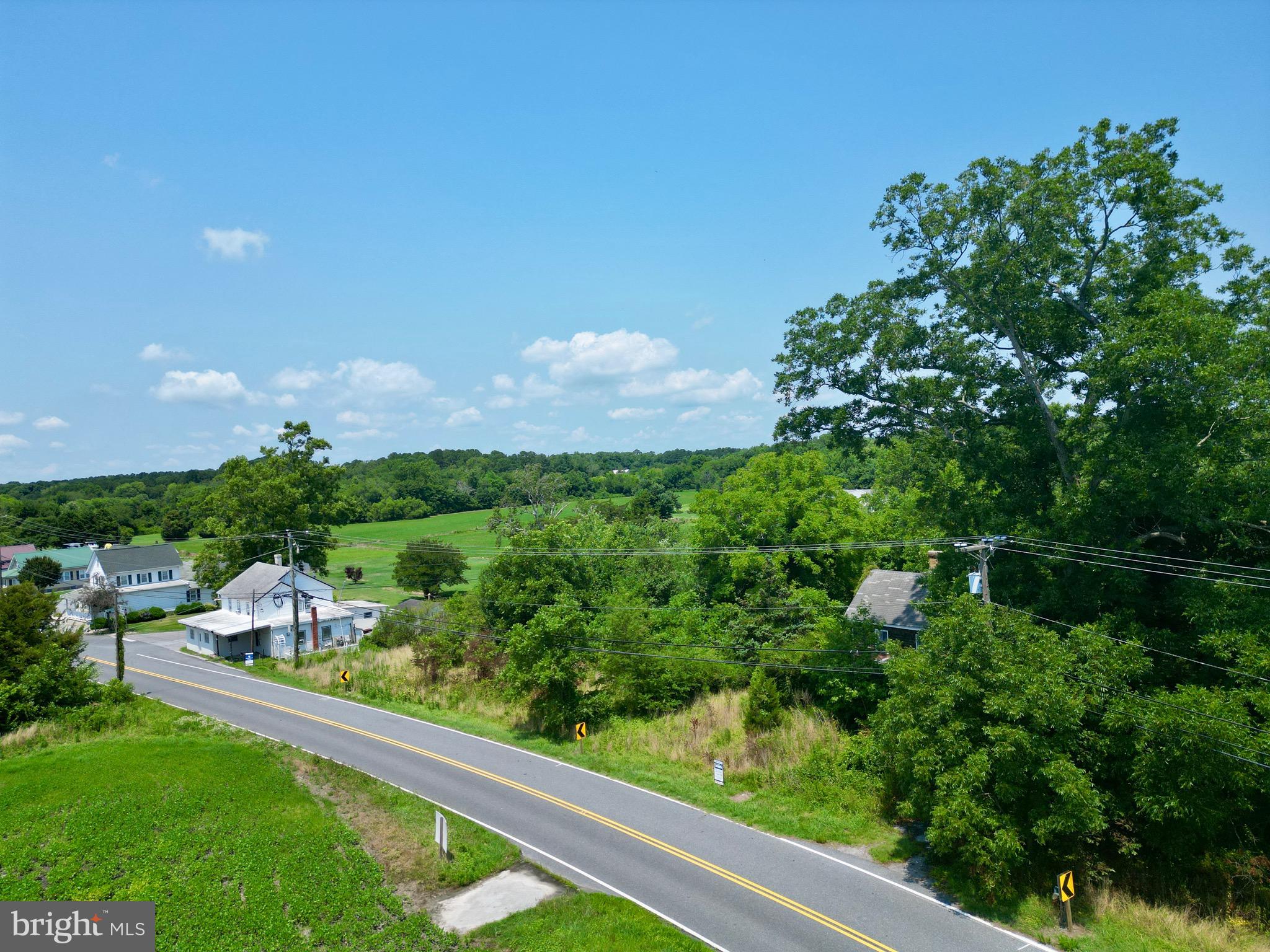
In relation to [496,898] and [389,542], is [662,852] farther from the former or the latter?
[389,542]

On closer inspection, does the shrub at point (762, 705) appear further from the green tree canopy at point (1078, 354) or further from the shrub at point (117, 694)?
the shrub at point (117, 694)

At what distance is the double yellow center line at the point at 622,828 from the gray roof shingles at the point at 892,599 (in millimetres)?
13285

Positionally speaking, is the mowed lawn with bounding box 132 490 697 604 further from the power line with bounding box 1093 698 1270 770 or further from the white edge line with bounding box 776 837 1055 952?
the power line with bounding box 1093 698 1270 770

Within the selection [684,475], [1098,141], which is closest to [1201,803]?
[1098,141]

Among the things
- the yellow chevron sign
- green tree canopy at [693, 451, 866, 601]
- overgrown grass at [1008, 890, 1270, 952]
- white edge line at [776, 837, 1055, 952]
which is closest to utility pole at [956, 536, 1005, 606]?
the yellow chevron sign

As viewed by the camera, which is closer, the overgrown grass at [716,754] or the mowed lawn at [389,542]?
the overgrown grass at [716,754]

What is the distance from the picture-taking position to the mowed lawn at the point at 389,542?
253 ft

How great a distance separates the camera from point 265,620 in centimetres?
5041

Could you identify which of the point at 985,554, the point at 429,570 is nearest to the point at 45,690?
the point at 985,554

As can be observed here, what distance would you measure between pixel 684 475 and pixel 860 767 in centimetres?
16124

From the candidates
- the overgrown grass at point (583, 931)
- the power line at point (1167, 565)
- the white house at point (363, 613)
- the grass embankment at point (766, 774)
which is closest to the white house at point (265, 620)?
the white house at point (363, 613)

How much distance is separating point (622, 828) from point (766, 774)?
20.1 ft

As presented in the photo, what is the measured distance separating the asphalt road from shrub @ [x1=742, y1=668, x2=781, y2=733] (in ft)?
20.0

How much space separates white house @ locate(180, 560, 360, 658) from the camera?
162 feet
